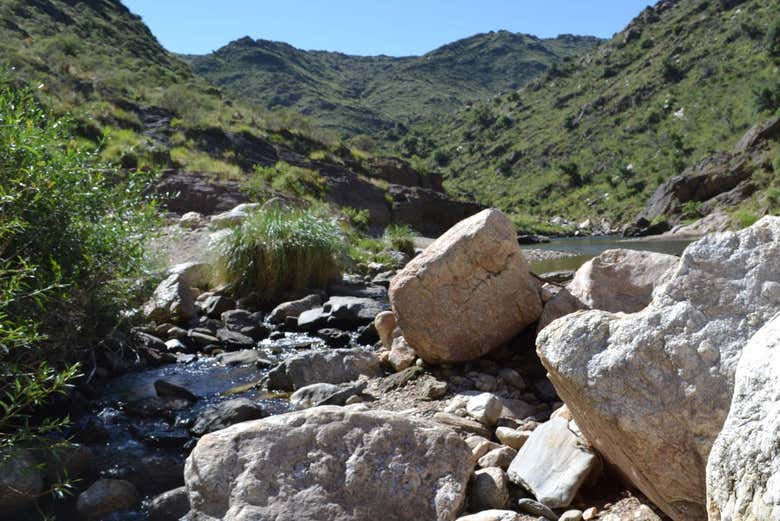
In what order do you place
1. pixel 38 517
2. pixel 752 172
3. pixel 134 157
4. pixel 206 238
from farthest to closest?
pixel 752 172 → pixel 134 157 → pixel 206 238 → pixel 38 517

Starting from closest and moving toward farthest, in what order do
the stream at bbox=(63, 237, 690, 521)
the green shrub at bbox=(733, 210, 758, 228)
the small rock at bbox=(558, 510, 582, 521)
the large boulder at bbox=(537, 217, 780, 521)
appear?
1. the large boulder at bbox=(537, 217, 780, 521)
2. the small rock at bbox=(558, 510, 582, 521)
3. the stream at bbox=(63, 237, 690, 521)
4. the green shrub at bbox=(733, 210, 758, 228)

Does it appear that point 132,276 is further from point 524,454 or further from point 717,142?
point 717,142

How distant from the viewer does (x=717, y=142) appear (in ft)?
196

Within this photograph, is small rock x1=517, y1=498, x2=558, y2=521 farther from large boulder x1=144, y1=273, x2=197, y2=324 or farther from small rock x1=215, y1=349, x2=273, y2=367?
large boulder x1=144, y1=273, x2=197, y2=324

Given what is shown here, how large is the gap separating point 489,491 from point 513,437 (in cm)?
76

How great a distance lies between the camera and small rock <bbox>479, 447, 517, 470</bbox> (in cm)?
381

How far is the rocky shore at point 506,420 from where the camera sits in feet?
8.91

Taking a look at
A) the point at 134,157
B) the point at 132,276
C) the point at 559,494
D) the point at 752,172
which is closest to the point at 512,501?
the point at 559,494

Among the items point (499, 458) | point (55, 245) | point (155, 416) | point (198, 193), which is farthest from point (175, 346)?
point (198, 193)

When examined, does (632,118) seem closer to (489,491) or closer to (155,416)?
(155,416)

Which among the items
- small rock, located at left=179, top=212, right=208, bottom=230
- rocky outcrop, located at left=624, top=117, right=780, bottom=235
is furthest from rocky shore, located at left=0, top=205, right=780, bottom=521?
rocky outcrop, located at left=624, top=117, right=780, bottom=235

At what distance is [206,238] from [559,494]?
39.6ft

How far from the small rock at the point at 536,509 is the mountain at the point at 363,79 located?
4124 inches

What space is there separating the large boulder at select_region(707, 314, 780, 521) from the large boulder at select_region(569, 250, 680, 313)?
353 cm
